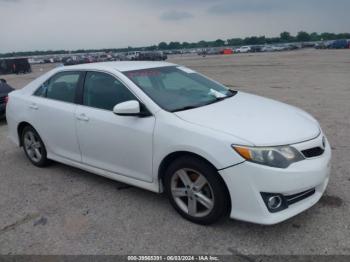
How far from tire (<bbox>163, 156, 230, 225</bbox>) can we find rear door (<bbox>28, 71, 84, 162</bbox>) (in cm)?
154

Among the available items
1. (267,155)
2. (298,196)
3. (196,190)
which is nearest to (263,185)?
(267,155)

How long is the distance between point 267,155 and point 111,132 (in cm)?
174

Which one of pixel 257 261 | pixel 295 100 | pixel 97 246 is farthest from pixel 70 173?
pixel 295 100

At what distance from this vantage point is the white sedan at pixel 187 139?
2.88m

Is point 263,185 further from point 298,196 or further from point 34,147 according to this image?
point 34,147

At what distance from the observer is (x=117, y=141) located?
12.2 feet

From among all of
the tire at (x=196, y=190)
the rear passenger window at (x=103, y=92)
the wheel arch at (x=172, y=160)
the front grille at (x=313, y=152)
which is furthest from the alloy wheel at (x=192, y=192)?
the rear passenger window at (x=103, y=92)

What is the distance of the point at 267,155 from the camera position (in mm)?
2857

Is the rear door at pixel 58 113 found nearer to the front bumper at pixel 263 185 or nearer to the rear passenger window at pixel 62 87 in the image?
the rear passenger window at pixel 62 87

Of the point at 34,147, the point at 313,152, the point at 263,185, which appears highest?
the point at 313,152

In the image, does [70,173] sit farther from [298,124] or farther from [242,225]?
[298,124]

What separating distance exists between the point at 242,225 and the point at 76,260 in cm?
154

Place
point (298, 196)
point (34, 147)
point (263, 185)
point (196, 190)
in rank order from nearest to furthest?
point (263, 185) < point (298, 196) < point (196, 190) < point (34, 147)

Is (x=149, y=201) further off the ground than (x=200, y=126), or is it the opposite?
(x=200, y=126)
